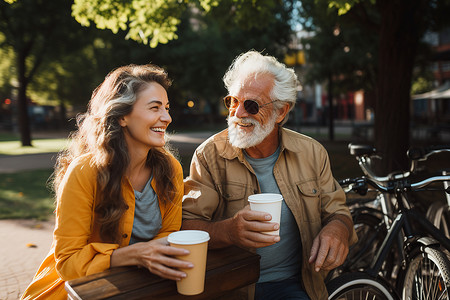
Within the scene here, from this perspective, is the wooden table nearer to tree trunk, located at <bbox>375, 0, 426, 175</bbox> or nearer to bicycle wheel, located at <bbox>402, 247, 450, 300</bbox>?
bicycle wheel, located at <bbox>402, 247, 450, 300</bbox>

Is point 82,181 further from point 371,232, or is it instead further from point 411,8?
point 411,8

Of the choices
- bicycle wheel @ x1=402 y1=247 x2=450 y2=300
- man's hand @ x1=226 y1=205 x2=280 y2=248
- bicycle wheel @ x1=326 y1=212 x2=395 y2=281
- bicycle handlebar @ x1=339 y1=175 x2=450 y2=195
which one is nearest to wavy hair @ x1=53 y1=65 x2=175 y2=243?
man's hand @ x1=226 y1=205 x2=280 y2=248

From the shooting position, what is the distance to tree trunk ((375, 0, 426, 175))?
22.3 ft

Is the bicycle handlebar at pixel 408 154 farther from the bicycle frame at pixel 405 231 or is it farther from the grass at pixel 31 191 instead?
the grass at pixel 31 191

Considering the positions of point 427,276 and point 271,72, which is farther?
point 427,276

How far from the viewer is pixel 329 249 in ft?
6.67

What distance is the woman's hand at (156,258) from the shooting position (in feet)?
4.66

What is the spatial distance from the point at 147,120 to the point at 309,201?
108 cm

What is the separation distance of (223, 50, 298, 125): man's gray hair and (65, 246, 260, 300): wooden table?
114 cm

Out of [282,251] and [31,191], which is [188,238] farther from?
[31,191]

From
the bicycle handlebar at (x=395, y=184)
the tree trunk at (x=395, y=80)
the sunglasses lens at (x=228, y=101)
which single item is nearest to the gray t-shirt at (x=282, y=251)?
the sunglasses lens at (x=228, y=101)

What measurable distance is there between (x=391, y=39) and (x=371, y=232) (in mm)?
4383

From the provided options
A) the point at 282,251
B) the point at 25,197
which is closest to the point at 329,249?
the point at 282,251

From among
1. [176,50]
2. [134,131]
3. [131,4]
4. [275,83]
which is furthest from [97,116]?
[176,50]
